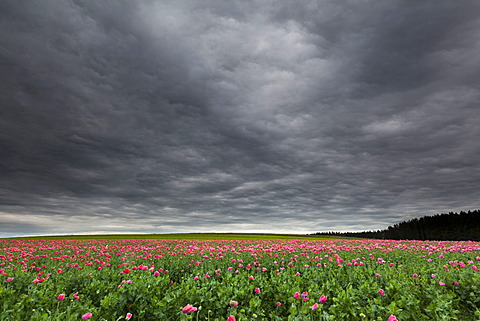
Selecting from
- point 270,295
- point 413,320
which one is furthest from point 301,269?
point 413,320

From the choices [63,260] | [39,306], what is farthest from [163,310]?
[63,260]

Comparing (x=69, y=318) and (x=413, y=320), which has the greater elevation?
(x=69, y=318)

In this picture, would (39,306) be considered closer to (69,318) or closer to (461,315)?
(69,318)

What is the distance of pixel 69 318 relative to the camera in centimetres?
411

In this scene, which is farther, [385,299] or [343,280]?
[343,280]

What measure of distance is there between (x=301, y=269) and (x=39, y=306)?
6963 millimetres

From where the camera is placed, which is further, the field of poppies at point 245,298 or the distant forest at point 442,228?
the distant forest at point 442,228

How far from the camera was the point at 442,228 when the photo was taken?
6938cm

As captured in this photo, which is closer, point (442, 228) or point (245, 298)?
point (245, 298)

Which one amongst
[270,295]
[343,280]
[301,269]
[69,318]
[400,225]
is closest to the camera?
[69,318]

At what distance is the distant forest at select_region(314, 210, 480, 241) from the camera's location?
62.2 metres

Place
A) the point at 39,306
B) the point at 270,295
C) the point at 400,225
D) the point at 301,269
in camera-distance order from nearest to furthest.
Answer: the point at 39,306 → the point at 270,295 → the point at 301,269 → the point at 400,225

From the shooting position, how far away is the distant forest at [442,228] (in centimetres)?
6219

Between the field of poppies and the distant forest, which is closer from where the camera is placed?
the field of poppies
